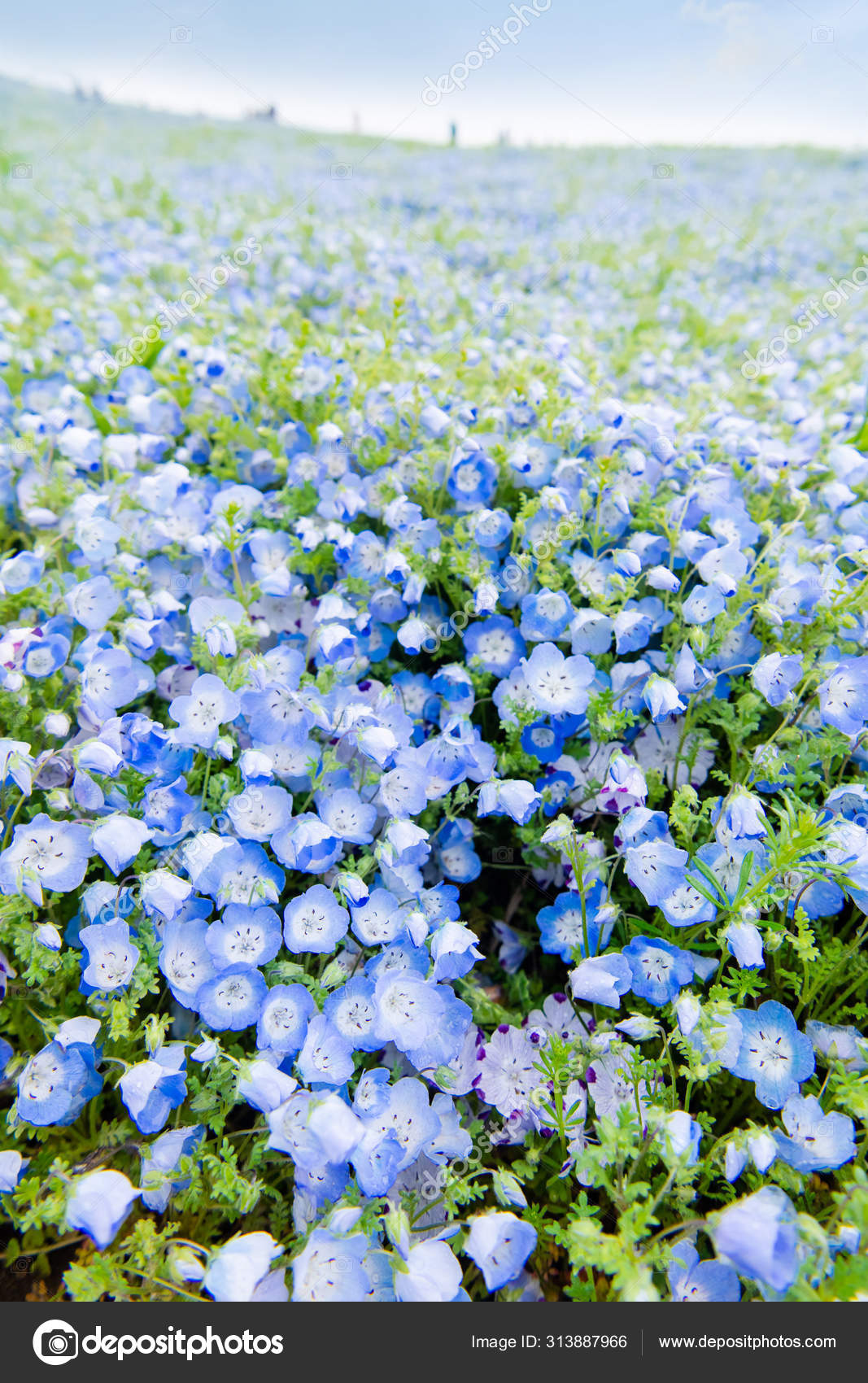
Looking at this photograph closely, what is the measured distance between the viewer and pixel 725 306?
5.54m

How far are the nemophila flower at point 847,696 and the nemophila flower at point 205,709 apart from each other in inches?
49.3

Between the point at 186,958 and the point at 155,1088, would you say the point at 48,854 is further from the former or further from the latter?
the point at 155,1088

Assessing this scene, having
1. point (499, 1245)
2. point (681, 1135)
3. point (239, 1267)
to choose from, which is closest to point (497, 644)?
point (681, 1135)

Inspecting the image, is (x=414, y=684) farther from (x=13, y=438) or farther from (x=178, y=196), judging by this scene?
(x=178, y=196)

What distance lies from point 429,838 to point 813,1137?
0.92 meters

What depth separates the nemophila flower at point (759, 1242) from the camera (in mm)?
1028

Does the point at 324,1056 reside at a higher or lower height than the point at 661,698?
lower

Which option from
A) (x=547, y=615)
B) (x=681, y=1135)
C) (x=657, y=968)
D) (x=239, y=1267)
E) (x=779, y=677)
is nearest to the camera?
(x=239, y=1267)

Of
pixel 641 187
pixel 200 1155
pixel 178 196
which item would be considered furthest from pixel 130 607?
pixel 641 187

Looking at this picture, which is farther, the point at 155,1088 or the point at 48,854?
the point at 48,854

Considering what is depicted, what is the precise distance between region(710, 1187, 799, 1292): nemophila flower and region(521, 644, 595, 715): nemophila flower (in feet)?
3.30

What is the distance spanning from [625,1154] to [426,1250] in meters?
0.35

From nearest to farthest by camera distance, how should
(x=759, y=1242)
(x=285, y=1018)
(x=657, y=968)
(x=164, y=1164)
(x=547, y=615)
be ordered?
(x=759, y=1242) → (x=164, y=1164) → (x=285, y=1018) → (x=657, y=968) → (x=547, y=615)
